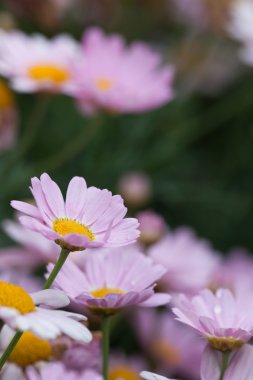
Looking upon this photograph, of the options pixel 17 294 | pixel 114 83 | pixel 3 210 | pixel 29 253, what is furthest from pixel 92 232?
pixel 3 210

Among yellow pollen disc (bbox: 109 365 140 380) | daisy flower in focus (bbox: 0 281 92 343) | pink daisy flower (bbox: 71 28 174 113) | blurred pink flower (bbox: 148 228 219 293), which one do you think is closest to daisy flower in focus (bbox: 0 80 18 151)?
pink daisy flower (bbox: 71 28 174 113)

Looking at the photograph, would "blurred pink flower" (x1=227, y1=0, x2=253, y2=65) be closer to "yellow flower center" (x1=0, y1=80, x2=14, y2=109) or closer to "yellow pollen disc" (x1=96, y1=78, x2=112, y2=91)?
"yellow pollen disc" (x1=96, y1=78, x2=112, y2=91)

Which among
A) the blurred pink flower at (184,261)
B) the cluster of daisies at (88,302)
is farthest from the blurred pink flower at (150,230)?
the cluster of daisies at (88,302)

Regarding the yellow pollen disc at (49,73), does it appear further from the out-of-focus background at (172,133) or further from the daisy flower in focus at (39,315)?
the daisy flower in focus at (39,315)

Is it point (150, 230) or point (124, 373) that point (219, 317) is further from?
point (150, 230)

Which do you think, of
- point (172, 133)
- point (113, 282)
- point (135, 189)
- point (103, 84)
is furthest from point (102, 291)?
point (172, 133)

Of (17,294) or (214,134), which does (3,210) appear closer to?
(214,134)
